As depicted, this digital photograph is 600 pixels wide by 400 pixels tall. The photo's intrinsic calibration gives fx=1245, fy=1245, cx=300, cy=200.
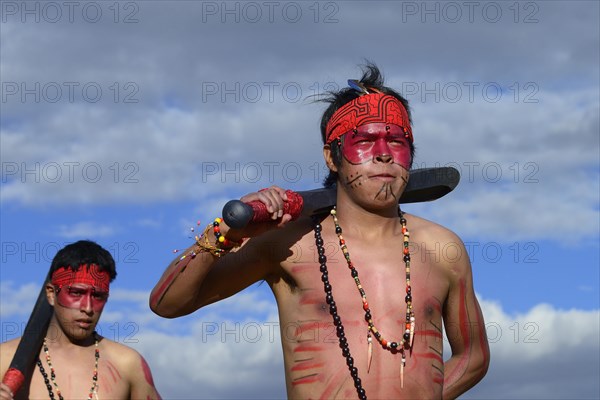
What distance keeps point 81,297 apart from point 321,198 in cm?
294

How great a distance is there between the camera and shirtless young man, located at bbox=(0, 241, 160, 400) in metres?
9.58

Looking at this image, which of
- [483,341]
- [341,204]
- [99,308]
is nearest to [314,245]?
[341,204]

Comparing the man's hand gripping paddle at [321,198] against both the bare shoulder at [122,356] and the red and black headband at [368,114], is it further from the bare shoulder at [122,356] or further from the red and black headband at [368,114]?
the bare shoulder at [122,356]

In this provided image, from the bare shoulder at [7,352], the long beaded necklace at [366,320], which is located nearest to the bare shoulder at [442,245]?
the long beaded necklace at [366,320]

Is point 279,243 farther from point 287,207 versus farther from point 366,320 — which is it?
point 366,320

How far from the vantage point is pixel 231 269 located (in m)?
7.41

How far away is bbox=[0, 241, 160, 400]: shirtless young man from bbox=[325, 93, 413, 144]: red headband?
2875 millimetres

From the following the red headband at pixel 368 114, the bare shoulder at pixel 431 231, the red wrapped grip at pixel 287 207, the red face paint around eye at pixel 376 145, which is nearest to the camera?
the red wrapped grip at pixel 287 207

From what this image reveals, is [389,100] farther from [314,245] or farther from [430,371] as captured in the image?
[430,371]

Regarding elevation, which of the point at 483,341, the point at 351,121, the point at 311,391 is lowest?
the point at 311,391

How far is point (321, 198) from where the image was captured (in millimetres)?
7445

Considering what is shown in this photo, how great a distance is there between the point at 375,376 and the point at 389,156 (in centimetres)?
129

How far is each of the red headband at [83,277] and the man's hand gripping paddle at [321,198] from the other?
277 centimetres

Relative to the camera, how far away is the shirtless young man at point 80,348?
377 inches
